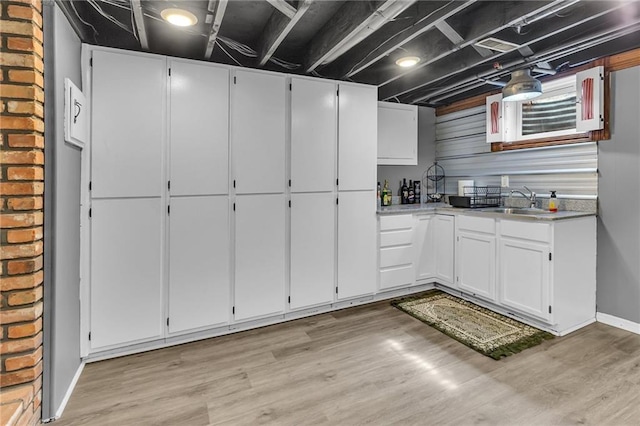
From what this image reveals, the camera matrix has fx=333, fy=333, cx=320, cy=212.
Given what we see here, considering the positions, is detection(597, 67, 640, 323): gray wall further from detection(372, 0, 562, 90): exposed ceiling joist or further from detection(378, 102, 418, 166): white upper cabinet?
detection(378, 102, 418, 166): white upper cabinet

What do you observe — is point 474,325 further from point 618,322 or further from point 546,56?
point 546,56

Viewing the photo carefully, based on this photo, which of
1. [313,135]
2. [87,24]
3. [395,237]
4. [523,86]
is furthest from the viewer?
[395,237]

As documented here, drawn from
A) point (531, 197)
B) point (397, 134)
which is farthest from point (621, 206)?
point (397, 134)

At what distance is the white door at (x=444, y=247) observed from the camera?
3850mm

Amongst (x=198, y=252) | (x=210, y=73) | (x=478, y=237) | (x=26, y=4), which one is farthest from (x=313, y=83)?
(x=478, y=237)

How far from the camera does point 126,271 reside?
2516 millimetres

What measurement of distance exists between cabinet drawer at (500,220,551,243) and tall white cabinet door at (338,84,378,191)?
4.39ft

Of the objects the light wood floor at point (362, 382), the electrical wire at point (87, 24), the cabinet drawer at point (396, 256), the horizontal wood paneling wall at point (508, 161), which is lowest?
the light wood floor at point (362, 382)

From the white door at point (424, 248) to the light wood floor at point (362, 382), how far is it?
1.09 m

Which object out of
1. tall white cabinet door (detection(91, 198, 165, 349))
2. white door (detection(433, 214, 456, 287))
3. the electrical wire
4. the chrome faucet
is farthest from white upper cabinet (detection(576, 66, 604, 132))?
the electrical wire

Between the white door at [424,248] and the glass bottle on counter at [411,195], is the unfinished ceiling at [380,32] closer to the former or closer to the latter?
the glass bottle on counter at [411,195]

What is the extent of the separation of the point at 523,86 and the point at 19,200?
3.66m

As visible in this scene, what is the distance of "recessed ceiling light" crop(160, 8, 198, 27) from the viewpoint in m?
2.19

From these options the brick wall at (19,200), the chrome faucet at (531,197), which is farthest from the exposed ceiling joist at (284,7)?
the chrome faucet at (531,197)
